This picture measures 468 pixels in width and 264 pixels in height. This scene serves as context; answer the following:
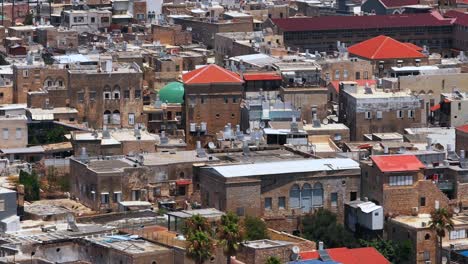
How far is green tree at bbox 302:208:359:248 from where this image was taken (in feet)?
322

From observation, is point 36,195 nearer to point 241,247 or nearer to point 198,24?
point 241,247

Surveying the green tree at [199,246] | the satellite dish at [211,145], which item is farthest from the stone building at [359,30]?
the green tree at [199,246]

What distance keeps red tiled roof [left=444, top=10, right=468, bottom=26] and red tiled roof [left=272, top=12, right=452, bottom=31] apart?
2.14 ft

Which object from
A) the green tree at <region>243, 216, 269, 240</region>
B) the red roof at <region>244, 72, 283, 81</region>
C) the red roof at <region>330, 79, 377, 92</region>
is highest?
the red roof at <region>244, 72, 283, 81</region>

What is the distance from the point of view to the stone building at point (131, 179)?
10238 centimetres

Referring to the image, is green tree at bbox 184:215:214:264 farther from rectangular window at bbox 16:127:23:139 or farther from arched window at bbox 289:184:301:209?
rectangular window at bbox 16:127:23:139

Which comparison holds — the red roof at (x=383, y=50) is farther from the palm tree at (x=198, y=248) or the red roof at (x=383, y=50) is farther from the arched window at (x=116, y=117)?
the palm tree at (x=198, y=248)

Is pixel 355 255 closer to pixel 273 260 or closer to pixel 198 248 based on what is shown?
pixel 273 260

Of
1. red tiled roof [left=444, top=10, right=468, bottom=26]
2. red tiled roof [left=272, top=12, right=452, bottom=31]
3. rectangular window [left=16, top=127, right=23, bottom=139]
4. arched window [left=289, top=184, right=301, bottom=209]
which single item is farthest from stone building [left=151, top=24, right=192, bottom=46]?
arched window [left=289, top=184, right=301, bottom=209]

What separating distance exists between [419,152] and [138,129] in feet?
56.1

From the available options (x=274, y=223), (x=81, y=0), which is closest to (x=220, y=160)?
(x=274, y=223)

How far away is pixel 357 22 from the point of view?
16188 cm

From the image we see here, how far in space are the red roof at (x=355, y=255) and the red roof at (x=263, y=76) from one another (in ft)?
107

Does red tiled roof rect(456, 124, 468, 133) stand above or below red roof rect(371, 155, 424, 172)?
below
